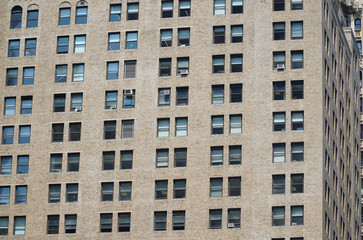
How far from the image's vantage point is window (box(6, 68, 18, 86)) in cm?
11056

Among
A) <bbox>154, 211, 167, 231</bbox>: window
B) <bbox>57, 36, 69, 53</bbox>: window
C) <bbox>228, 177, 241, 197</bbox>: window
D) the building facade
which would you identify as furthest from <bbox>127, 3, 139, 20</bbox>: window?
<bbox>154, 211, 167, 231</bbox>: window

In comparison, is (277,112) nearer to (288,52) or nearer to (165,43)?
(288,52)

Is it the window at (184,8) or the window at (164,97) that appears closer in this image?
the window at (164,97)

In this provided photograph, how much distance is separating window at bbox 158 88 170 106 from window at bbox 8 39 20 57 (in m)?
15.4

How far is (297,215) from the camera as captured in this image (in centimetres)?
9988

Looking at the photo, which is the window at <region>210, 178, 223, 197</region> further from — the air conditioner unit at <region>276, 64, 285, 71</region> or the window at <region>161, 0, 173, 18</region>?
the window at <region>161, 0, 173, 18</region>

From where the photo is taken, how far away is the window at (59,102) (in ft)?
355

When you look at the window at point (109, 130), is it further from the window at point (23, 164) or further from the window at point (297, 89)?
the window at point (297, 89)

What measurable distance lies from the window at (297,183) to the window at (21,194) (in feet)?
80.4

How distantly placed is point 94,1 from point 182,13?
8.76 meters

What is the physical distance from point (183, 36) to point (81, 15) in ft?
34.4

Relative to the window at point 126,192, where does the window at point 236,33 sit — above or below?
above

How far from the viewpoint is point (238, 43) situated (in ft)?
347

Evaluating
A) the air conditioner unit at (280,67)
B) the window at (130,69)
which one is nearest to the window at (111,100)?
the window at (130,69)
